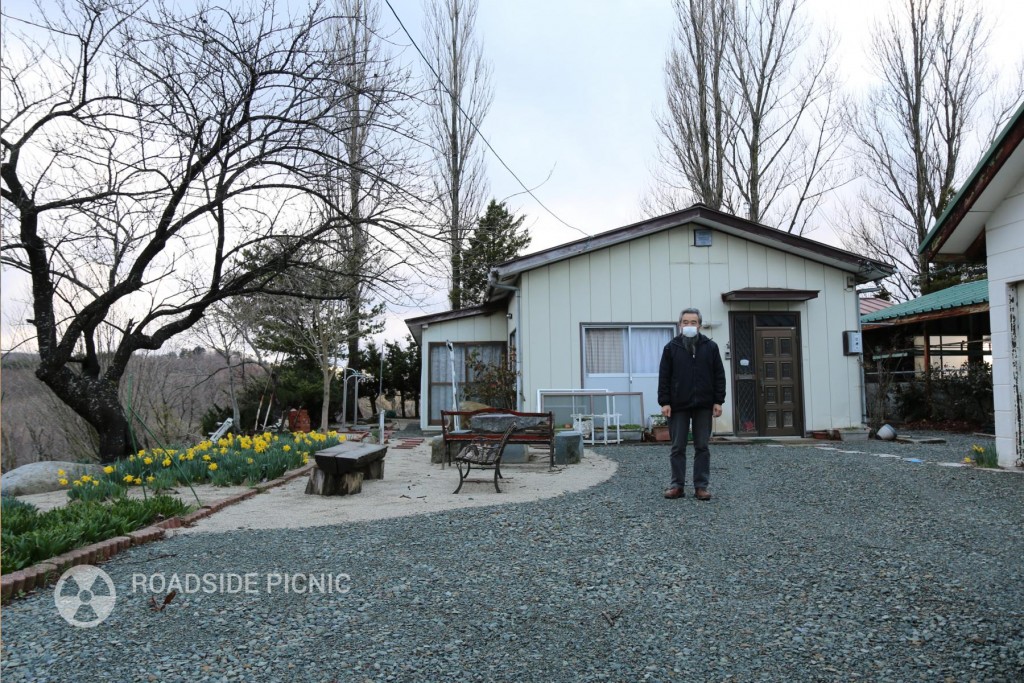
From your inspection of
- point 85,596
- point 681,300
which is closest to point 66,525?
point 85,596

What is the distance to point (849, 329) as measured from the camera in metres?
12.9

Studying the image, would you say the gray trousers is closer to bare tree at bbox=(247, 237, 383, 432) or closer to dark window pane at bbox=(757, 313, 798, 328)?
dark window pane at bbox=(757, 313, 798, 328)

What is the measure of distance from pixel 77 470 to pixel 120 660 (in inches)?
241

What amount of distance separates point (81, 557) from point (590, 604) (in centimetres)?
306

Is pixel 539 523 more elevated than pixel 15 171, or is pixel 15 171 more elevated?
pixel 15 171

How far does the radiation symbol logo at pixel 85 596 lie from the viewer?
11.4ft

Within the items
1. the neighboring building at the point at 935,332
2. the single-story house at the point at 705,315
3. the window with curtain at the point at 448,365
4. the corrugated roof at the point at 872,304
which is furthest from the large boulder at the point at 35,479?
the corrugated roof at the point at 872,304

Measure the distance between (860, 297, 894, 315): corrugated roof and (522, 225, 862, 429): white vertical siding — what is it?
8618 millimetres

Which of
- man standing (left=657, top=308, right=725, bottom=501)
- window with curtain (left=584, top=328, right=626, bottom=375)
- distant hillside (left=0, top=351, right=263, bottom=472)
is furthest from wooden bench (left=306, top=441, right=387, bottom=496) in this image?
window with curtain (left=584, top=328, right=626, bottom=375)

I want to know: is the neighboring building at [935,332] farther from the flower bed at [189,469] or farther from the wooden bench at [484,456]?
the flower bed at [189,469]

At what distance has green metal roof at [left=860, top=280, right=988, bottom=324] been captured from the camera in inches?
535

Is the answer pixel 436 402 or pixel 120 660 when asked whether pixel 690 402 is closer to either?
pixel 120 660

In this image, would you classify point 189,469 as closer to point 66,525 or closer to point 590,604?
point 66,525

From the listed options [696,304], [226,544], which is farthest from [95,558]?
[696,304]
